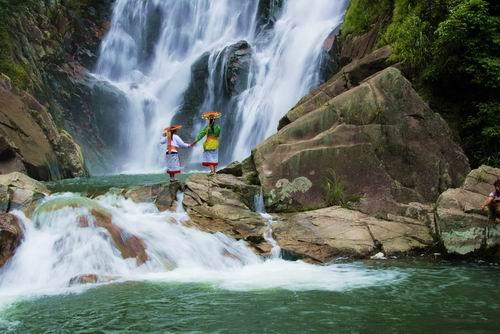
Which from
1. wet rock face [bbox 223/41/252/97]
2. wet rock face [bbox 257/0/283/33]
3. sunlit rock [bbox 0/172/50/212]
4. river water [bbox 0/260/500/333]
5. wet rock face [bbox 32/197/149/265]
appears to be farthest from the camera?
wet rock face [bbox 257/0/283/33]

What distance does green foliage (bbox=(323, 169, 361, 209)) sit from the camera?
10.7 meters

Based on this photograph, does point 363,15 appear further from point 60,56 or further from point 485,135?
point 60,56

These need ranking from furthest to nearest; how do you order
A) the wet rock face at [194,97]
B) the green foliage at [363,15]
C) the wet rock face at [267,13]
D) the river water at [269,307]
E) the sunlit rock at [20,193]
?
the wet rock face at [267,13]
the wet rock face at [194,97]
the green foliage at [363,15]
the sunlit rock at [20,193]
the river water at [269,307]

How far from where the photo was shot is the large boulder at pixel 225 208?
32.3 feet

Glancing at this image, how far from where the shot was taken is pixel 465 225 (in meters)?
9.16

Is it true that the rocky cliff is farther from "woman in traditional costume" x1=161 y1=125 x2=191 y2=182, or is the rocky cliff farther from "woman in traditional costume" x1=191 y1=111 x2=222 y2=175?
"woman in traditional costume" x1=191 y1=111 x2=222 y2=175

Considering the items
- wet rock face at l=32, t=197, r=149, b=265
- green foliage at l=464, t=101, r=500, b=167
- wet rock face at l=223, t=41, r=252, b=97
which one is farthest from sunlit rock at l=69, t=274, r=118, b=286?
wet rock face at l=223, t=41, r=252, b=97

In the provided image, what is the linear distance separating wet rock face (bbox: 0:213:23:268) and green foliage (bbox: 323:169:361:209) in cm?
602

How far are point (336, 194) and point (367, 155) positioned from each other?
3.70 feet

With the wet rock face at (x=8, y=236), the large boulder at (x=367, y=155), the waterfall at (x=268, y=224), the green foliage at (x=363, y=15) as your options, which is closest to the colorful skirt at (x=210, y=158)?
the large boulder at (x=367, y=155)

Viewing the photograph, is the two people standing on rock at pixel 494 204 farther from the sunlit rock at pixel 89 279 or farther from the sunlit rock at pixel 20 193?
the sunlit rock at pixel 20 193

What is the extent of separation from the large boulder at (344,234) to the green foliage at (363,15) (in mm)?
9029

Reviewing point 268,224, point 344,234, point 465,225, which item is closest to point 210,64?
point 268,224

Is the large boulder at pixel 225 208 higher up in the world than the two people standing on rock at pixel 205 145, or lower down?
lower down
